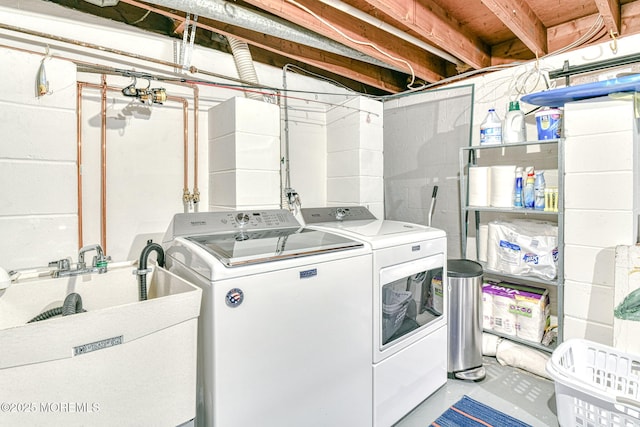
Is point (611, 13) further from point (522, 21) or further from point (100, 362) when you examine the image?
point (100, 362)

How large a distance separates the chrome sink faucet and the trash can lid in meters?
2.08

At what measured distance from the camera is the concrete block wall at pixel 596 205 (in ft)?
6.50

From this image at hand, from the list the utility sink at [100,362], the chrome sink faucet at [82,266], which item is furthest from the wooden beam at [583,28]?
the chrome sink faucet at [82,266]

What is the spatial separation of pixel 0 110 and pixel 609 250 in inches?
135

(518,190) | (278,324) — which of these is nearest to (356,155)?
(518,190)

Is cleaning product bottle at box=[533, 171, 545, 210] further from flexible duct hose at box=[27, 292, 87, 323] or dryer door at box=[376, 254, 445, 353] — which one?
flexible duct hose at box=[27, 292, 87, 323]

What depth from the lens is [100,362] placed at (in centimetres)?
106

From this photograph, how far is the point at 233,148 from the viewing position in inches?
94.5

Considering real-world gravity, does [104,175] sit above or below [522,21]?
below

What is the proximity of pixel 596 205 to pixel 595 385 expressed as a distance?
107 cm

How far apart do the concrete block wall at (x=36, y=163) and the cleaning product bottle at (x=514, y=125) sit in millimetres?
2800

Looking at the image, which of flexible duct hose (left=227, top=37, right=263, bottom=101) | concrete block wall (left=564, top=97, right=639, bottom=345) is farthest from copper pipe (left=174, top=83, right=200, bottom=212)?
concrete block wall (left=564, top=97, right=639, bottom=345)

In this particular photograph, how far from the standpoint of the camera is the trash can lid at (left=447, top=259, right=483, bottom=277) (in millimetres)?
2385

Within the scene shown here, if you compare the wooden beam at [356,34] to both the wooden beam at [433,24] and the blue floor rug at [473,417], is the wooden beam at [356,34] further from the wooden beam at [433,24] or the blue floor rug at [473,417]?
the blue floor rug at [473,417]
